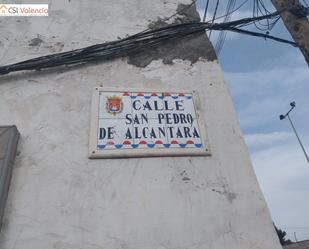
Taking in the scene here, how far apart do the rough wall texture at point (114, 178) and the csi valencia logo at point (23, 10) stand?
0.35 meters

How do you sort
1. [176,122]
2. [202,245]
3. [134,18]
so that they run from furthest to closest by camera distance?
[134,18] < [176,122] < [202,245]

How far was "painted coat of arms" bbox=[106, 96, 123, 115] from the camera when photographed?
7.02 feet

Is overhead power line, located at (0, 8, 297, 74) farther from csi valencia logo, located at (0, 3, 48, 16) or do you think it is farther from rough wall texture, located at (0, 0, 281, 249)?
csi valencia logo, located at (0, 3, 48, 16)

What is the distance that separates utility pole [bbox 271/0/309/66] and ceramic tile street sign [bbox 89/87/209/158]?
1.02 meters

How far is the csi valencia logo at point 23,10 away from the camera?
8.98ft

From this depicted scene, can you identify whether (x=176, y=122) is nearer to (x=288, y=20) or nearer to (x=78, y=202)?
(x=78, y=202)

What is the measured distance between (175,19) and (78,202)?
2.14m

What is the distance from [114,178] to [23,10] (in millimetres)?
2065

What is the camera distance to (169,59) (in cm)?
255

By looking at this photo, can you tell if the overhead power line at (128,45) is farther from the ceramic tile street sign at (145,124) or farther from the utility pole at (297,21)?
the ceramic tile street sign at (145,124)

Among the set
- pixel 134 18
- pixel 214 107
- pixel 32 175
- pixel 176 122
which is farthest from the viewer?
pixel 134 18

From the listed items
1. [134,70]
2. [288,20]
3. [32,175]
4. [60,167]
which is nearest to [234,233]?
[60,167]

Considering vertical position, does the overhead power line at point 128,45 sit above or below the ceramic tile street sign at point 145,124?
above

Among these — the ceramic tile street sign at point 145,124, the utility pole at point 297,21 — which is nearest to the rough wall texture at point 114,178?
the ceramic tile street sign at point 145,124
